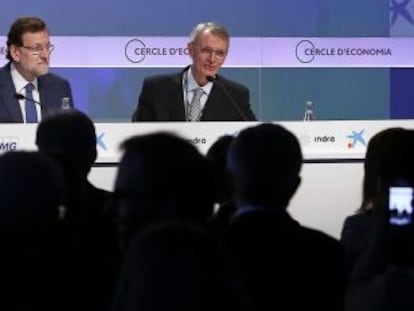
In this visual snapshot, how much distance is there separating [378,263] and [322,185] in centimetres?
370

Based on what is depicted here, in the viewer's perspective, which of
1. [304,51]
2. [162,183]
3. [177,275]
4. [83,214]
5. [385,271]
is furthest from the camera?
[304,51]

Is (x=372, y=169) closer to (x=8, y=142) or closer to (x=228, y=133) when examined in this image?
(x=228, y=133)

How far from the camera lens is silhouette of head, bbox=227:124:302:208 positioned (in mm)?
2324

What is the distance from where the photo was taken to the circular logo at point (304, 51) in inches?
275

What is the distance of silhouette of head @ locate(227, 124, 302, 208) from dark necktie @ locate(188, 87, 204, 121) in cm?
344

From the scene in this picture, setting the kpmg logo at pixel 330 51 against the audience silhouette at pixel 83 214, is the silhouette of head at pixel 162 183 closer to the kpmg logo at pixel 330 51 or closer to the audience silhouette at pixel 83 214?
the audience silhouette at pixel 83 214

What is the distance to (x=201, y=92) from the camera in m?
5.97

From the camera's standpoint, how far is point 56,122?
10.4 ft

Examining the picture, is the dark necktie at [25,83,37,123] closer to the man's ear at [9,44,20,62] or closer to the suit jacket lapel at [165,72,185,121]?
the man's ear at [9,44,20,62]

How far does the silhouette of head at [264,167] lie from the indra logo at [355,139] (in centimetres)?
360

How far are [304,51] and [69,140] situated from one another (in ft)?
13.5

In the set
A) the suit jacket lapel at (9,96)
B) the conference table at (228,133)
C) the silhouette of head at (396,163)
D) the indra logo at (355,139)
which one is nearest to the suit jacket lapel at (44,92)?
the suit jacket lapel at (9,96)

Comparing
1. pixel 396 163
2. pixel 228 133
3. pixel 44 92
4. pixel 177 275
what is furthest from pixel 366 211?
pixel 44 92

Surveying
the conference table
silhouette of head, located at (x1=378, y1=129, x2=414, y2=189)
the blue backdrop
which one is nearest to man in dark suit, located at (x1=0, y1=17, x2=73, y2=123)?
the conference table
